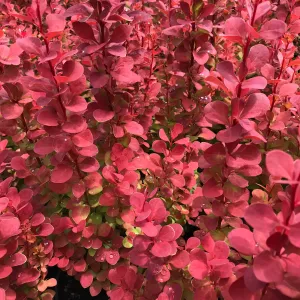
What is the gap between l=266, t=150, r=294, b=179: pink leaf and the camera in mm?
566

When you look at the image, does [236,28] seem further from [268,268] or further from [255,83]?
[268,268]

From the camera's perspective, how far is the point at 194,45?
4.67 ft

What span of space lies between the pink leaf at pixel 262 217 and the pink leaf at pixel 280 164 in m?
0.07

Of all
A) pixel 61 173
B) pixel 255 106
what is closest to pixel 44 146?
Answer: pixel 61 173

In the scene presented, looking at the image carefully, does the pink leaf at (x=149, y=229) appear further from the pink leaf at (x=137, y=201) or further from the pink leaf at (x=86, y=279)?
the pink leaf at (x=86, y=279)

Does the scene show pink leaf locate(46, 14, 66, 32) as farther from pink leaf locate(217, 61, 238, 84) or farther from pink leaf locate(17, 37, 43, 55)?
pink leaf locate(217, 61, 238, 84)

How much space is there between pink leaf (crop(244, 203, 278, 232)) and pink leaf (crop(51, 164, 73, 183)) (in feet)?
2.30

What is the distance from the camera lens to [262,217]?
60 centimetres

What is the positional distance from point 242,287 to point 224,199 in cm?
42

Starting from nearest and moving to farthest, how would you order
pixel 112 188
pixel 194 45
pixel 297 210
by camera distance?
pixel 297 210
pixel 112 188
pixel 194 45

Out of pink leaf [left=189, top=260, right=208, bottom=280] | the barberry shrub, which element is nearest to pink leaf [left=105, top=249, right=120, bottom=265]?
the barberry shrub

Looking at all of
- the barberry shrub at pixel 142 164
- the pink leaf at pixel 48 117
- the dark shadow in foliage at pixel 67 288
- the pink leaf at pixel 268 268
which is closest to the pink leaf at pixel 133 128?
the barberry shrub at pixel 142 164

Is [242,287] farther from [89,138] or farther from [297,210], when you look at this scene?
[89,138]

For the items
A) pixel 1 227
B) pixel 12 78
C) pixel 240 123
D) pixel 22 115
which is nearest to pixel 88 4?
pixel 12 78
